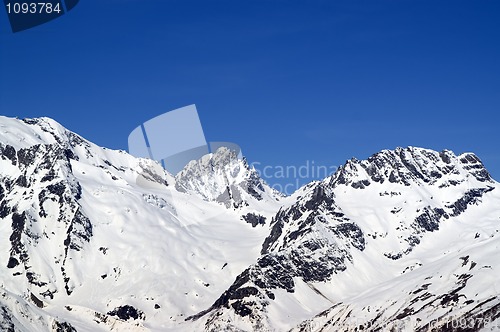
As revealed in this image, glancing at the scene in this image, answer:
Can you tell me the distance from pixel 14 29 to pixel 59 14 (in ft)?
24.3

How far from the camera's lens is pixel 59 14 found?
6176 inches

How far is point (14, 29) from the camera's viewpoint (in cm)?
15662
